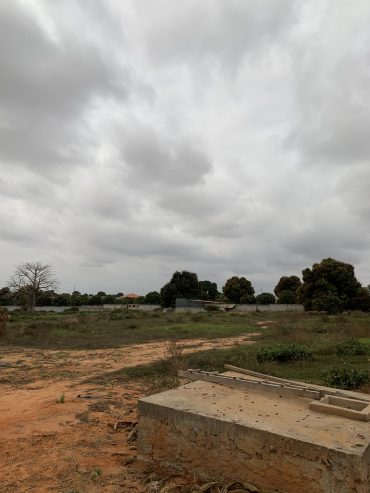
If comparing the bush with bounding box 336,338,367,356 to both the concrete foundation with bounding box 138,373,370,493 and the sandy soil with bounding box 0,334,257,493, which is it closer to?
the sandy soil with bounding box 0,334,257,493

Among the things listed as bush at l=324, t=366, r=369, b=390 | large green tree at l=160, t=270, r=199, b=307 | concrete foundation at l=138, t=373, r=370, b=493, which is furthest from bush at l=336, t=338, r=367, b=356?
large green tree at l=160, t=270, r=199, b=307

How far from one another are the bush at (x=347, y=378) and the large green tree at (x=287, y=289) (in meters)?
48.4

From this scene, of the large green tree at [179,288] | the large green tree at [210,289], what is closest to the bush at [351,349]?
the large green tree at [179,288]

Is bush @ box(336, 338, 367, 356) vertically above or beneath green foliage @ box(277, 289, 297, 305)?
beneath

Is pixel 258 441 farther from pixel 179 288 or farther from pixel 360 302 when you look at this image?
pixel 179 288

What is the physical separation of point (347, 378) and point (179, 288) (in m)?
46.9

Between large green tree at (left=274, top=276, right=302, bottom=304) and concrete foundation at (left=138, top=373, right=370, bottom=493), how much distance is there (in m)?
52.4

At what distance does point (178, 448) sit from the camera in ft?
12.9

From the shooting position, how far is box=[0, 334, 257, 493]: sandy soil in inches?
150

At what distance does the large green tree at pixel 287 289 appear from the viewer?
5519 centimetres

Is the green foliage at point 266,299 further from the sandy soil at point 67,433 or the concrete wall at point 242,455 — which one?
the concrete wall at point 242,455

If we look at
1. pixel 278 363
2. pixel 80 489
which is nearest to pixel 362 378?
pixel 278 363

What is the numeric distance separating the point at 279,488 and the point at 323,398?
143 cm

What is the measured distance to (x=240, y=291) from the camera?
59594 mm
